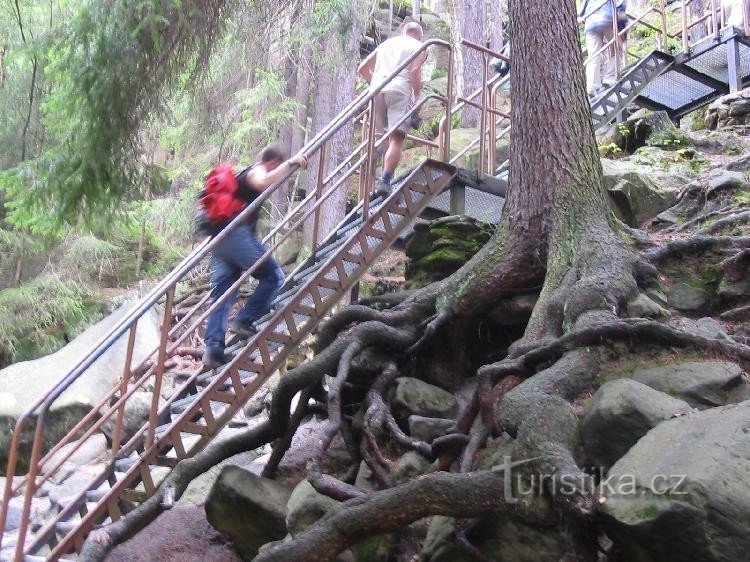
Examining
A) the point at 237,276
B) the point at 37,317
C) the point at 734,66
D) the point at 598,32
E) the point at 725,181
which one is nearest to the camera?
the point at 237,276

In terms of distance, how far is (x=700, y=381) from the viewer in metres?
3.74

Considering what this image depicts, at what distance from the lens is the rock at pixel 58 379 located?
10.2 metres

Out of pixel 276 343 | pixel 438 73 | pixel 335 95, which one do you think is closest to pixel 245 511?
pixel 276 343

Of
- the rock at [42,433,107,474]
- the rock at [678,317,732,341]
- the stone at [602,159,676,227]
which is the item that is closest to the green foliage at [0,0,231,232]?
the rock at [42,433,107,474]

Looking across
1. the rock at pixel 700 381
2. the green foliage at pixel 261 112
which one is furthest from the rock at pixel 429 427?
the green foliage at pixel 261 112

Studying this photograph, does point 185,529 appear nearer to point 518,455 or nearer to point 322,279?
point 322,279

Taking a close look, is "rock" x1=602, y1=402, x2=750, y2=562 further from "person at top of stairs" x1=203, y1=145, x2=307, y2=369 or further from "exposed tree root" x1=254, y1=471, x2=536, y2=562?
"person at top of stairs" x1=203, y1=145, x2=307, y2=369

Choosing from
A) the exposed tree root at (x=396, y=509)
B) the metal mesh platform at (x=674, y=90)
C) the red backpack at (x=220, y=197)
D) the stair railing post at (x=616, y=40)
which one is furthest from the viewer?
the metal mesh platform at (x=674, y=90)

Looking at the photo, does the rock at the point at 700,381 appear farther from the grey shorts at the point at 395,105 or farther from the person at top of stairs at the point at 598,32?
the person at top of stairs at the point at 598,32

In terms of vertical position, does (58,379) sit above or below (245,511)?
above

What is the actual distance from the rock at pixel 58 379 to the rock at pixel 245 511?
15.6 feet

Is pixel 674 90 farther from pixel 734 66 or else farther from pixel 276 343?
pixel 276 343

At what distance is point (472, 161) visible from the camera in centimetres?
1345

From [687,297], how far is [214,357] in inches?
149
